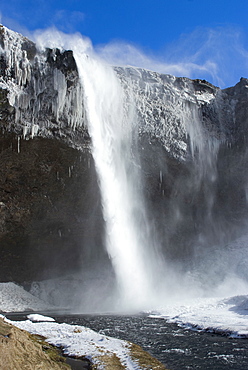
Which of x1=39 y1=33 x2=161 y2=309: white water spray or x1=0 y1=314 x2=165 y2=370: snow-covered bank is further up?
x1=39 y1=33 x2=161 y2=309: white water spray

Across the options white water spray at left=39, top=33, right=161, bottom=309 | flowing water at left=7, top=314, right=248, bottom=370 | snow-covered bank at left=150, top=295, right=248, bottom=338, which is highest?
white water spray at left=39, top=33, right=161, bottom=309

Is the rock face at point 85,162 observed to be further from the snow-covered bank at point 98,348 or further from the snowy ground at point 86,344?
the snow-covered bank at point 98,348

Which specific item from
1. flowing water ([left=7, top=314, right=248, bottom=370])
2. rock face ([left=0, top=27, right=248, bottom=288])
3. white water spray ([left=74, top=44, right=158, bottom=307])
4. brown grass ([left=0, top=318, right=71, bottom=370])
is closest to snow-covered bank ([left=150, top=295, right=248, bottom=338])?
flowing water ([left=7, top=314, right=248, bottom=370])

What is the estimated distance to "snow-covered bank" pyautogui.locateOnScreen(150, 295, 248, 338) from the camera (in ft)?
38.1

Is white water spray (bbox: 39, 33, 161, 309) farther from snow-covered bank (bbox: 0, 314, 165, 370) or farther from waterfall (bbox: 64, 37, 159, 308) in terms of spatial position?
snow-covered bank (bbox: 0, 314, 165, 370)

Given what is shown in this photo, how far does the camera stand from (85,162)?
23.0 meters

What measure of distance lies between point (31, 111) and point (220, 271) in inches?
702

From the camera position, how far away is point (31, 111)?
20484 millimetres

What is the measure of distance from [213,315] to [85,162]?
1290 cm

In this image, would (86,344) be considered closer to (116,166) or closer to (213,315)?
(213,315)

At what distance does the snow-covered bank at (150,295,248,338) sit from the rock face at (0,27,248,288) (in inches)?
370

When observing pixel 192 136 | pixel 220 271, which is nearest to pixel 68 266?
pixel 220 271

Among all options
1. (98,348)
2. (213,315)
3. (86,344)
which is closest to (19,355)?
(98,348)

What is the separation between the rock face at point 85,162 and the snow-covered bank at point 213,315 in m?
9.40
